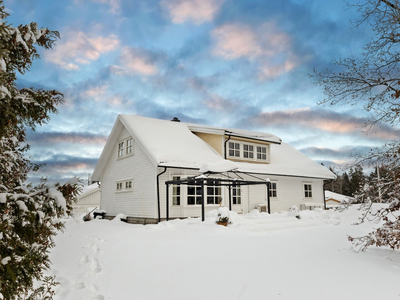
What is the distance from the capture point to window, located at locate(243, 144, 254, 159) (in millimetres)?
18578

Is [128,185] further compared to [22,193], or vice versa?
[128,185]

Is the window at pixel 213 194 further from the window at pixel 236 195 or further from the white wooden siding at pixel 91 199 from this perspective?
the white wooden siding at pixel 91 199

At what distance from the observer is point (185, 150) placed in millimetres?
15148

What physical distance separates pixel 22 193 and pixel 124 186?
46.5 feet

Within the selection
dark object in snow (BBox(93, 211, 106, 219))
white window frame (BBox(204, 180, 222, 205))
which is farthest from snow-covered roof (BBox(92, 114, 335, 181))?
dark object in snow (BBox(93, 211, 106, 219))

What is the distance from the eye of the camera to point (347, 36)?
7.67 m

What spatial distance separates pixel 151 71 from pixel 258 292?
35.2 feet

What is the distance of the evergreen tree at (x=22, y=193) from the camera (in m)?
2.86

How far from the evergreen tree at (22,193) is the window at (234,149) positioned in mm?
14468

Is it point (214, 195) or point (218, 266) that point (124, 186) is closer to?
point (214, 195)

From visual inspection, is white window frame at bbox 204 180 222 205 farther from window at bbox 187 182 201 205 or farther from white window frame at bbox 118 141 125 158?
white window frame at bbox 118 141 125 158

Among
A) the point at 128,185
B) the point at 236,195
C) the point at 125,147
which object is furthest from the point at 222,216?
the point at 125,147

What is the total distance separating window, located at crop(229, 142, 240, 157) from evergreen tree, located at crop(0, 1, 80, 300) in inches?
570

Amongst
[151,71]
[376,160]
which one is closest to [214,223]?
[376,160]
